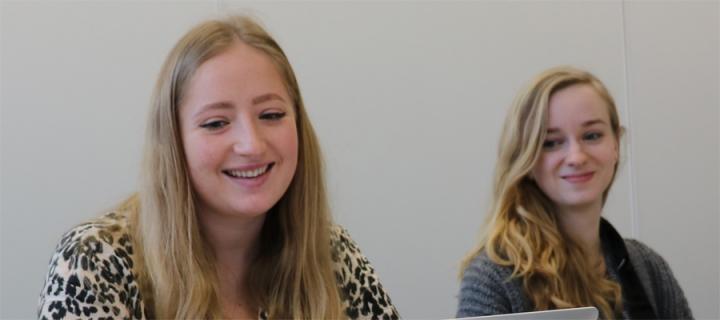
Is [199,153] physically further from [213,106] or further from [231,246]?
[231,246]

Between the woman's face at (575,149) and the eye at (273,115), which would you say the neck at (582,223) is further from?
the eye at (273,115)

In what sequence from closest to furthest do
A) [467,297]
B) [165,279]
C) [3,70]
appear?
1. [165,279]
2. [467,297]
3. [3,70]

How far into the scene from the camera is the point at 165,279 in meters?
1.70

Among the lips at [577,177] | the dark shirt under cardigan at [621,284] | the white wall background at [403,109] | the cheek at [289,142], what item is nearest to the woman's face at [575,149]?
the lips at [577,177]

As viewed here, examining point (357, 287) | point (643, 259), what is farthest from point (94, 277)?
point (643, 259)

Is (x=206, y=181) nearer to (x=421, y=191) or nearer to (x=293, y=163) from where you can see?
(x=293, y=163)

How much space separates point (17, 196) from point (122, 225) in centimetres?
151

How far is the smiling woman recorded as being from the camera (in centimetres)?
167

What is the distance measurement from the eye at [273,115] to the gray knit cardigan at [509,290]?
0.71m

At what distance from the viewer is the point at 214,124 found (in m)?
1.72

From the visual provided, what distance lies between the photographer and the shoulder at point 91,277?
159cm

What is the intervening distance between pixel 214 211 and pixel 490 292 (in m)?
0.72

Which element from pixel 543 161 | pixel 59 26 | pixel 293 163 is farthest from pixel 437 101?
pixel 293 163

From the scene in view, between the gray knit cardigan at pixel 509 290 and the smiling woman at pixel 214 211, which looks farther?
the gray knit cardigan at pixel 509 290
